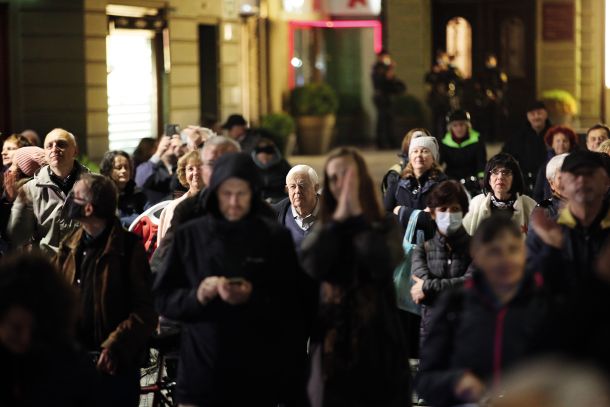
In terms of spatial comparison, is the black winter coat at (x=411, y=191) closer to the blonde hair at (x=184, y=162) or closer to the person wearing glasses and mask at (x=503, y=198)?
the person wearing glasses and mask at (x=503, y=198)

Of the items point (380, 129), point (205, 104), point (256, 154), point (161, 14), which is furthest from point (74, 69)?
point (380, 129)

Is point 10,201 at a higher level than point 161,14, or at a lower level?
lower

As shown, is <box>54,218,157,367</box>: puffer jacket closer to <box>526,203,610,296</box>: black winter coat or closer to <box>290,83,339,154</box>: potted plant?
<box>526,203,610,296</box>: black winter coat

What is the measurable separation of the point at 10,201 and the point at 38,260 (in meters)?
5.42

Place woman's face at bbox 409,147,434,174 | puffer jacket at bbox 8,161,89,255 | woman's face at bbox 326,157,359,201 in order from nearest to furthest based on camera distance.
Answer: woman's face at bbox 326,157,359,201 < puffer jacket at bbox 8,161,89,255 < woman's face at bbox 409,147,434,174

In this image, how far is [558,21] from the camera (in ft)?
119

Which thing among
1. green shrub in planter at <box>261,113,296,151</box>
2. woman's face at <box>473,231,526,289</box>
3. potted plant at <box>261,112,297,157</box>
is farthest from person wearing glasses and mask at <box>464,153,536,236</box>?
green shrub in planter at <box>261,113,296,151</box>

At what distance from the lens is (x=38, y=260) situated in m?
6.10

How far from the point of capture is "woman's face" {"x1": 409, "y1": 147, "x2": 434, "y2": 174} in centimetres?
1293

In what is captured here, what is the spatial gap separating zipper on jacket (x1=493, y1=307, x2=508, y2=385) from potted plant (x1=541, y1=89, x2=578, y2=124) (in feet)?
92.5

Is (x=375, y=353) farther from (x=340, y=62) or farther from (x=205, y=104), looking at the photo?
(x=340, y=62)

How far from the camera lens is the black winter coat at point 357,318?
7.08m

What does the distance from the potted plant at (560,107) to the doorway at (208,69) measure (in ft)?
27.8

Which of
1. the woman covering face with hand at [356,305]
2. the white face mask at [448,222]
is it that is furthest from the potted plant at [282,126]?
the woman covering face with hand at [356,305]
